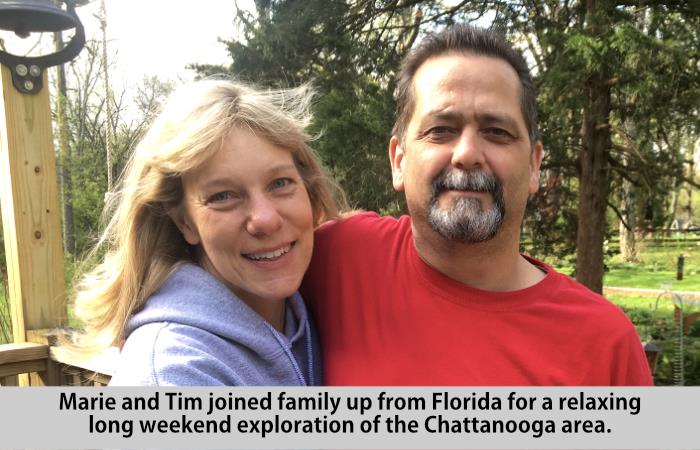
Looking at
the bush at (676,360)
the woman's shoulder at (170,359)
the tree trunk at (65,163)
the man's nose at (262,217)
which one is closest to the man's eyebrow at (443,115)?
the man's nose at (262,217)

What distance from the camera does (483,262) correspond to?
1798 mm

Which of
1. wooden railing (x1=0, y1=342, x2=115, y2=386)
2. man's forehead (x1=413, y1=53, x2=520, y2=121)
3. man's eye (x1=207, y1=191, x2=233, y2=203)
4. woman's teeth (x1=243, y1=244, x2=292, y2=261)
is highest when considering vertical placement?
man's forehead (x1=413, y1=53, x2=520, y2=121)

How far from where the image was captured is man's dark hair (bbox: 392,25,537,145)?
72.9 inches

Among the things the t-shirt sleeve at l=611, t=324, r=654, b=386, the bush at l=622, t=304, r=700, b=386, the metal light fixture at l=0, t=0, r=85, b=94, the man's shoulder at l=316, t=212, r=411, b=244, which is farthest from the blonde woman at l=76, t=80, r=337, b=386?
the bush at l=622, t=304, r=700, b=386

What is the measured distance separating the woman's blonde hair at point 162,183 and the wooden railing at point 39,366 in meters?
1.31

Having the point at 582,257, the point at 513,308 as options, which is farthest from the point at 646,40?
the point at 513,308

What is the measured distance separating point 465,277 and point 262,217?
654 mm

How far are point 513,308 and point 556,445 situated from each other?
1.24 feet

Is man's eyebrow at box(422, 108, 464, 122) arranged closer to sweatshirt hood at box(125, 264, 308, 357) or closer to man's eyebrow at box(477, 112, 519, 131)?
man's eyebrow at box(477, 112, 519, 131)

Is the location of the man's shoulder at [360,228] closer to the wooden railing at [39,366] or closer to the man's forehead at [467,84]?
the man's forehead at [467,84]

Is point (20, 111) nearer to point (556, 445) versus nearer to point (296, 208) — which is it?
point (296, 208)

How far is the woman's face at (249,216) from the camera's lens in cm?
156

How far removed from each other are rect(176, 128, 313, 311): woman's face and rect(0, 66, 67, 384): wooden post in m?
1.75

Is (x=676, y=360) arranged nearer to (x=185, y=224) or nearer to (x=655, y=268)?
(x=185, y=224)
